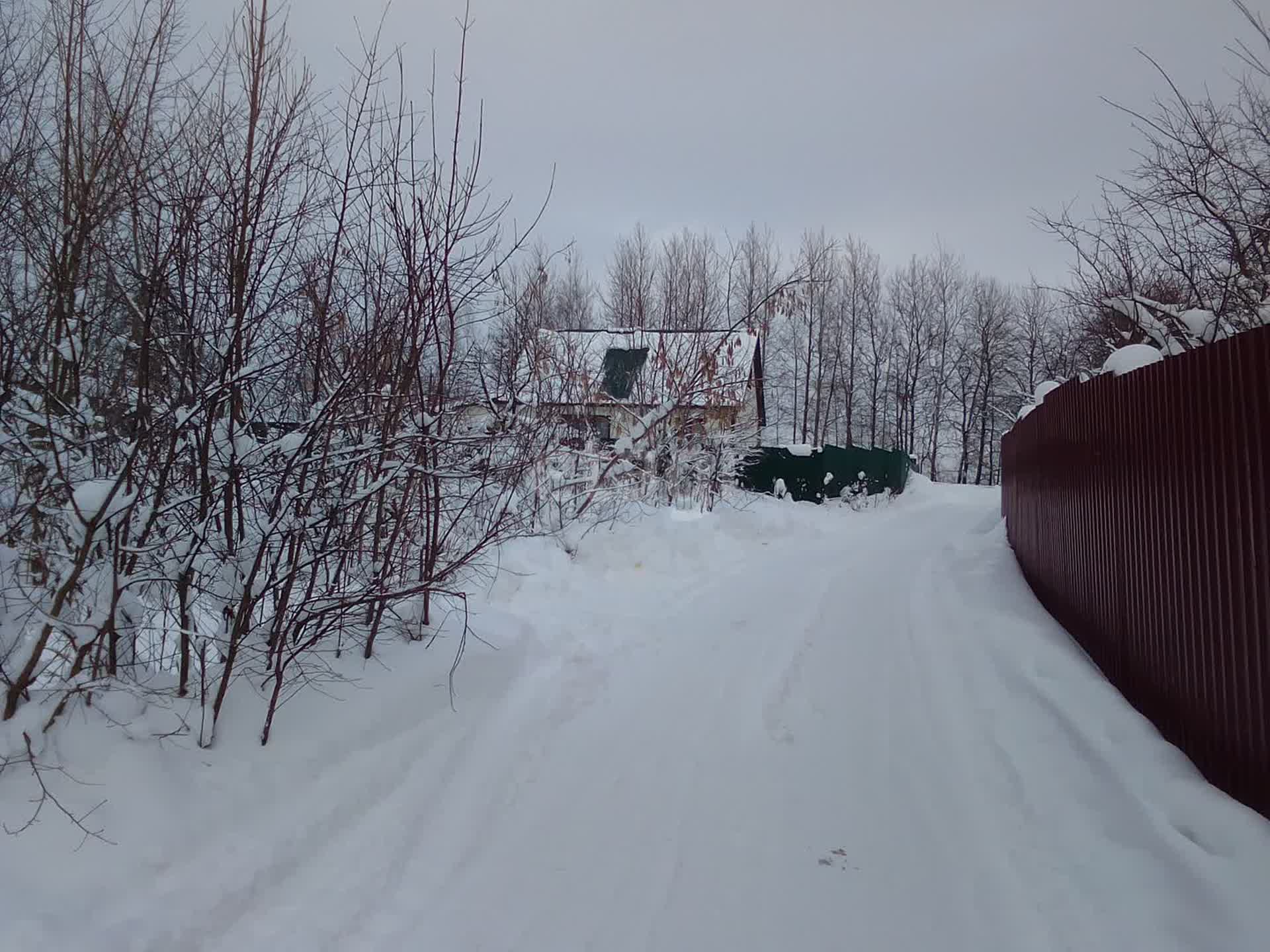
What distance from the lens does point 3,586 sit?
3.16 meters

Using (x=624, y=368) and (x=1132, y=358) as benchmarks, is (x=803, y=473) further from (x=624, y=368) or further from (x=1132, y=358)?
(x=1132, y=358)

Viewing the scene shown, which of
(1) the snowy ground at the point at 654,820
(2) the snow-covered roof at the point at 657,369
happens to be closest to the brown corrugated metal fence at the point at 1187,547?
(1) the snowy ground at the point at 654,820

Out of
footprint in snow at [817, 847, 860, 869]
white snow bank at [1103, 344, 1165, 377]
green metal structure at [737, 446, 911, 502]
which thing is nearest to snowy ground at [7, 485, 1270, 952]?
footprint in snow at [817, 847, 860, 869]

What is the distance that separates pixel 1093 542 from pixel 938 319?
45694 mm

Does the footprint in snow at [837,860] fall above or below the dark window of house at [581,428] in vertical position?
below

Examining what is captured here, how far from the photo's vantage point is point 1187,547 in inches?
152

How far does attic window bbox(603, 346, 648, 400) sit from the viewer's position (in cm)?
1494

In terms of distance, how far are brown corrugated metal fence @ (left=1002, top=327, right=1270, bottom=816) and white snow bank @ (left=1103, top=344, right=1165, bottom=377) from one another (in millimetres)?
136

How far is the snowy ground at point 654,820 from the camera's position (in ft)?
9.14

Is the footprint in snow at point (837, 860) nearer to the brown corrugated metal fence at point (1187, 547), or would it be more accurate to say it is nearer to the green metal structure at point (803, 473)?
the brown corrugated metal fence at point (1187, 547)

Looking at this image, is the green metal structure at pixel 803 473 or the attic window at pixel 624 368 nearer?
the attic window at pixel 624 368

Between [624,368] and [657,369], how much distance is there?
0.76 metres

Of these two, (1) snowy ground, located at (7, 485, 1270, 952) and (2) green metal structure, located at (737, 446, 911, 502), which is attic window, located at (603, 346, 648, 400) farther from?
(1) snowy ground, located at (7, 485, 1270, 952)

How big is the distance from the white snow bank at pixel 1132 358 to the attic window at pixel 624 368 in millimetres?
9981
